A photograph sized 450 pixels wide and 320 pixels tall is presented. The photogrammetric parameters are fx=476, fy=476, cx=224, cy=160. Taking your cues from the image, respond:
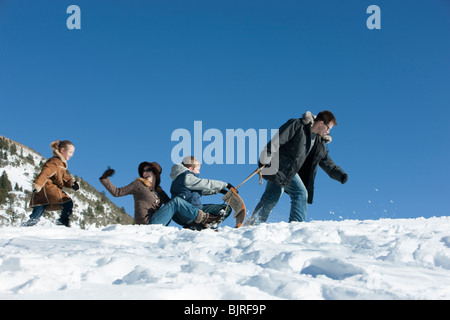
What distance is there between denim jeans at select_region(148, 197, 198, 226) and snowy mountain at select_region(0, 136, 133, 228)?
58526mm

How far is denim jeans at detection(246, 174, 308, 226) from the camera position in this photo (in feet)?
24.2

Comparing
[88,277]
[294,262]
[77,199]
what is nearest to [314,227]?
[294,262]

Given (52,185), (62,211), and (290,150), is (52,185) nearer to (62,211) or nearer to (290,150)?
(62,211)

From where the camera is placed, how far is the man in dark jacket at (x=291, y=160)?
7.37 metres

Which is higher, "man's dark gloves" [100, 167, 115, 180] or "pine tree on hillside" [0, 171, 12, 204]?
"man's dark gloves" [100, 167, 115, 180]

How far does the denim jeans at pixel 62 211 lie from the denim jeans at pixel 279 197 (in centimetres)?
291

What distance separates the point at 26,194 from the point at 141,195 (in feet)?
240

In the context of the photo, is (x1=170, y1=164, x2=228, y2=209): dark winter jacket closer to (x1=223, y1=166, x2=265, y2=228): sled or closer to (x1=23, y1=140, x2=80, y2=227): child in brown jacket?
(x1=223, y1=166, x2=265, y2=228): sled

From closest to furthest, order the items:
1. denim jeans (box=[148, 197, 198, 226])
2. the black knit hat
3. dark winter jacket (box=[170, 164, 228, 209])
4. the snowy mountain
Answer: denim jeans (box=[148, 197, 198, 226]), dark winter jacket (box=[170, 164, 228, 209]), the black knit hat, the snowy mountain

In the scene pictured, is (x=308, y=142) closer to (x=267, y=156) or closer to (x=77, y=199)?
(x=267, y=156)

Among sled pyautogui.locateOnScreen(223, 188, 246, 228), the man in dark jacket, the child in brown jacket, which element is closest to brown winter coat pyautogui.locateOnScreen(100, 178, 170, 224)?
the child in brown jacket

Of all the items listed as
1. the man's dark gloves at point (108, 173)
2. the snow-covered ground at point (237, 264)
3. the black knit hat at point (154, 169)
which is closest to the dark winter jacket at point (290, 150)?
the black knit hat at point (154, 169)

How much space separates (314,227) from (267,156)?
221 centimetres
